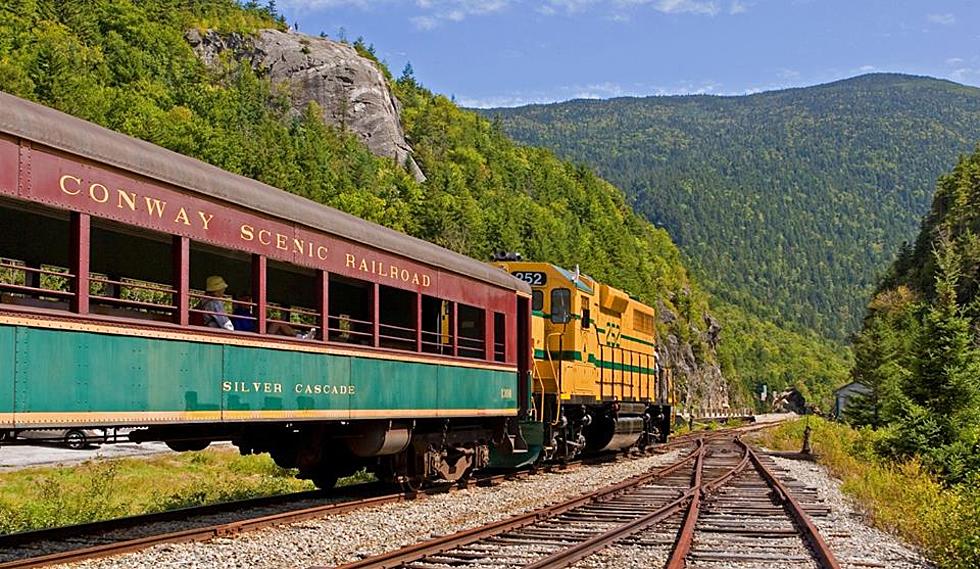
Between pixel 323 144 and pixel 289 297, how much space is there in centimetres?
10780

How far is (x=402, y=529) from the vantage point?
12797 millimetres

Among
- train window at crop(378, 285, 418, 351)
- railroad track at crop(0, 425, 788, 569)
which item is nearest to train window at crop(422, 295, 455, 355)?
train window at crop(378, 285, 418, 351)

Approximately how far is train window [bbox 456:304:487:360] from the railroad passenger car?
4 centimetres

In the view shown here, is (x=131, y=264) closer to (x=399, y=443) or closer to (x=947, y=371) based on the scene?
(x=399, y=443)

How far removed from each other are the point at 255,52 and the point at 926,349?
5171 inches

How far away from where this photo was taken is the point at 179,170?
10.1 meters

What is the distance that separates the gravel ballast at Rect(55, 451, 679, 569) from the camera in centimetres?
1023

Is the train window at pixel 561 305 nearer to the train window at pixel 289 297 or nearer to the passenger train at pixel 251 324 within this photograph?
the passenger train at pixel 251 324

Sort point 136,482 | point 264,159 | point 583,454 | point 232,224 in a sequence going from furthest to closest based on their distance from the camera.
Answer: point 264,159 → point 583,454 → point 136,482 → point 232,224

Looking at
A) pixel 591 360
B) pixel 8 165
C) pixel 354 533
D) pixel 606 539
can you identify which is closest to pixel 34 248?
pixel 8 165

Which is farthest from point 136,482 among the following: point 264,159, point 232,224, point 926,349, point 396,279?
point 264,159

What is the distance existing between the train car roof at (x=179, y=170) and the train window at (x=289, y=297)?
0.78 meters

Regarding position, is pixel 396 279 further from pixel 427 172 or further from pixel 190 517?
pixel 427 172

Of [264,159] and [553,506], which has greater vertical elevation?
[264,159]
